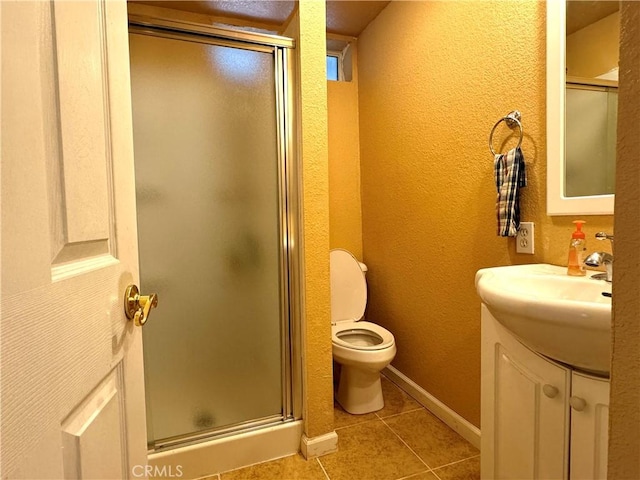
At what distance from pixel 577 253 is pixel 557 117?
1.61ft

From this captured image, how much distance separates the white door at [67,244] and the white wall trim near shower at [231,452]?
913 mm

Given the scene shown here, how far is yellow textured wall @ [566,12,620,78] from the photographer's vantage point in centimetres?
110

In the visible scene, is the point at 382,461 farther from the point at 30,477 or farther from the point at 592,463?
the point at 30,477

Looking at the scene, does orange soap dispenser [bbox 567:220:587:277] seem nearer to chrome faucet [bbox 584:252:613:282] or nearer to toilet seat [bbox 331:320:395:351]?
chrome faucet [bbox 584:252:613:282]

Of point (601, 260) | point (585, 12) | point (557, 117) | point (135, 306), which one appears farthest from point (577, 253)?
point (135, 306)

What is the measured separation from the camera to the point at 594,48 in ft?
3.76

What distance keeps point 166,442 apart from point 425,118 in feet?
6.55

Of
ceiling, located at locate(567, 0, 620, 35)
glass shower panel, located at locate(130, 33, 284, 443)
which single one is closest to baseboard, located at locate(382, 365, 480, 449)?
glass shower panel, located at locate(130, 33, 284, 443)

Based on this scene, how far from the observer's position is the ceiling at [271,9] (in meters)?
2.03

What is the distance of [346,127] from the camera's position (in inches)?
96.9

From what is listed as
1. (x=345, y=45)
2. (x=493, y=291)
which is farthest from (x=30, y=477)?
(x=345, y=45)

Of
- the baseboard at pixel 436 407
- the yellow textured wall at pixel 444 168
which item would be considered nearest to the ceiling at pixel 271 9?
the yellow textured wall at pixel 444 168

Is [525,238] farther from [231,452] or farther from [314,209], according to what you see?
[231,452]

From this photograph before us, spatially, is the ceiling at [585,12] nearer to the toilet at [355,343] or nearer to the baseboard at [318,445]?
the toilet at [355,343]
